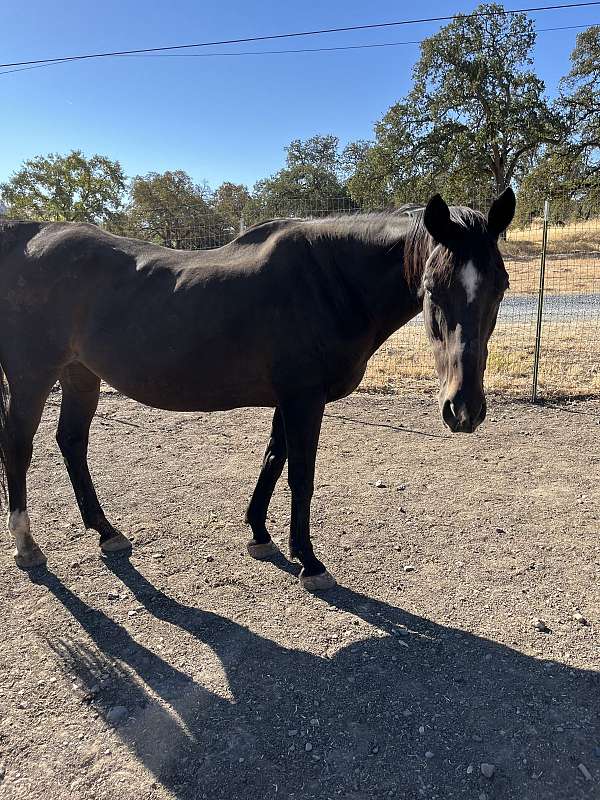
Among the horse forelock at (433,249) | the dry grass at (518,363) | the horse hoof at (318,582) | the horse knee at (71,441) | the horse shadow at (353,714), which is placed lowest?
the horse shadow at (353,714)

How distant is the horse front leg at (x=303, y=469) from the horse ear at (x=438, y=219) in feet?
3.63

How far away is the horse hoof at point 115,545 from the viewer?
3.39 metres

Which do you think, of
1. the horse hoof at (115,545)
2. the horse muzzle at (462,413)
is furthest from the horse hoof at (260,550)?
the horse muzzle at (462,413)

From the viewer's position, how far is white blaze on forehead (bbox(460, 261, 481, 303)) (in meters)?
2.06

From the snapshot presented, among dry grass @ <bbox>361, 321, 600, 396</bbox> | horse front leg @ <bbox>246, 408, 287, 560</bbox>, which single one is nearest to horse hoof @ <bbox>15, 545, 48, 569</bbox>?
horse front leg @ <bbox>246, 408, 287, 560</bbox>

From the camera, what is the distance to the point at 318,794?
1.77 metres

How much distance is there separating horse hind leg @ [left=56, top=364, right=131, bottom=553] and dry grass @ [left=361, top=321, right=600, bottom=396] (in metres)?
4.13

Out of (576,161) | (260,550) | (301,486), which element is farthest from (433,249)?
(576,161)

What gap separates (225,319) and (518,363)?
5.98 metres

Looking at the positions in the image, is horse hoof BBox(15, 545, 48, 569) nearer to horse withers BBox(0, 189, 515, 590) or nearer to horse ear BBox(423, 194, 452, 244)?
horse withers BBox(0, 189, 515, 590)

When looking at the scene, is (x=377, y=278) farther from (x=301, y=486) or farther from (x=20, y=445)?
(x=20, y=445)

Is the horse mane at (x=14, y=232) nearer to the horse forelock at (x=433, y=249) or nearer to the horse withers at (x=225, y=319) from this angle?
the horse withers at (x=225, y=319)

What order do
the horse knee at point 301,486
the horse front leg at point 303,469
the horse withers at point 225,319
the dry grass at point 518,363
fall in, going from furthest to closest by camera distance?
the dry grass at point 518,363 → the horse knee at point 301,486 → the horse front leg at point 303,469 → the horse withers at point 225,319

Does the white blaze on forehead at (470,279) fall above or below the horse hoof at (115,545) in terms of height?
above
